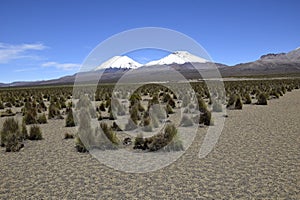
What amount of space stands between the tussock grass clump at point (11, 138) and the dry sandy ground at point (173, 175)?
0.33 meters

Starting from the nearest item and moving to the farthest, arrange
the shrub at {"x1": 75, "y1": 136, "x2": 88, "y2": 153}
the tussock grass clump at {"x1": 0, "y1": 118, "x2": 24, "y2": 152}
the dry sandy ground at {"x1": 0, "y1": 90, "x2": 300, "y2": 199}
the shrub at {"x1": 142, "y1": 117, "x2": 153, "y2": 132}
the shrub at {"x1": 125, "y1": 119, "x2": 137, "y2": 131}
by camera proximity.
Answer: the dry sandy ground at {"x1": 0, "y1": 90, "x2": 300, "y2": 199}, the shrub at {"x1": 75, "y1": 136, "x2": 88, "y2": 153}, the tussock grass clump at {"x1": 0, "y1": 118, "x2": 24, "y2": 152}, the shrub at {"x1": 142, "y1": 117, "x2": 153, "y2": 132}, the shrub at {"x1": 125, "y1": 119, "x2": 137, "y2": 131}

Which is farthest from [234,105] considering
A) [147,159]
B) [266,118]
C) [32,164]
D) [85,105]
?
[32,164]

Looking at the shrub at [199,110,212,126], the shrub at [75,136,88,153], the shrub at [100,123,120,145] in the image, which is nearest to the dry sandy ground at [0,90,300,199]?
the shrub at [75,136,88,153]

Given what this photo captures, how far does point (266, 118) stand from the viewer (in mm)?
16297

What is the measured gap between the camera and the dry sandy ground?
6.41 m

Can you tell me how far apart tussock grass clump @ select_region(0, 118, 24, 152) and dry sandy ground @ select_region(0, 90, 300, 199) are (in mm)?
333

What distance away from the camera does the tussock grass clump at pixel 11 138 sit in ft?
33.6

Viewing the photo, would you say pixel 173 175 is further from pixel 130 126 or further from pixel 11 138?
pixel 130 126

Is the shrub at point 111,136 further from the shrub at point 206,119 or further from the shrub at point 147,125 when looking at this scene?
the shrub at point 206,119

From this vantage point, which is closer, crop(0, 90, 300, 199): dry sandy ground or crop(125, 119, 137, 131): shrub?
crop(0, 90, 300, 199): dry sandy ground

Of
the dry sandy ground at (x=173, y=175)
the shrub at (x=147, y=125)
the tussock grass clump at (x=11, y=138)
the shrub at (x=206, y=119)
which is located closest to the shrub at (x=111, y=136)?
the dry sandy ground at (x=173, y=175)

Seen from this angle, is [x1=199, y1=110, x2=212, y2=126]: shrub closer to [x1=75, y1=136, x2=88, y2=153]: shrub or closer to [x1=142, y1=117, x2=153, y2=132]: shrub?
[x1=142, y1=117, x2=153, y2=132]: shrub

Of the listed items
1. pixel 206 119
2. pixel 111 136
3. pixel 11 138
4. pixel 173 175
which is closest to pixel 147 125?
pixel 111 136

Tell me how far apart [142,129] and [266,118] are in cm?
657
